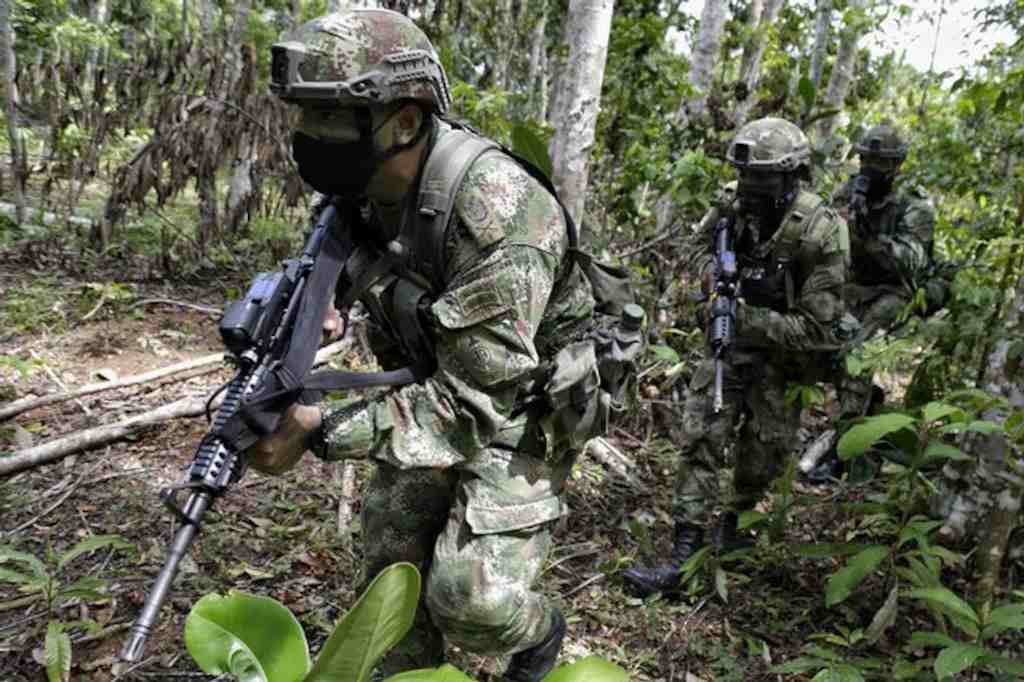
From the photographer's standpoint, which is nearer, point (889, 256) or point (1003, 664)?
point (1003, 664)

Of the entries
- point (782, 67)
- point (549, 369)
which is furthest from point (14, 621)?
point (782, 67)

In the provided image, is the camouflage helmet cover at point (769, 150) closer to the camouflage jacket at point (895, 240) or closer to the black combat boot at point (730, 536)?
the black combat boot at point (730, 536)

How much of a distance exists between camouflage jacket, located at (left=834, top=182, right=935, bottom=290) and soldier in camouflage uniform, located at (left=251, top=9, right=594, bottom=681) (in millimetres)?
4271

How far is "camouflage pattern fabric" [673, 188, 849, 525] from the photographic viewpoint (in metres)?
3.83

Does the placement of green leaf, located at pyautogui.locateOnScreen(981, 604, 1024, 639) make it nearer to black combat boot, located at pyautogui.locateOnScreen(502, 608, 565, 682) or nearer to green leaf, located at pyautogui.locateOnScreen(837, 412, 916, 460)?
green leaf, located at pyautogui.locateOnScreen(837, 412, 916, 460)

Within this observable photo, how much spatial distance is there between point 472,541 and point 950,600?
5.30 feet

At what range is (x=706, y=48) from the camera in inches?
303

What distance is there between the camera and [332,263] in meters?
2.30

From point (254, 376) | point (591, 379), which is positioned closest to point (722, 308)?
point (591, 379)

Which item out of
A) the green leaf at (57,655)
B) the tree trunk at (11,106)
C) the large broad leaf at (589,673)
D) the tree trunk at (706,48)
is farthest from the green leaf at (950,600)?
the tree trunk at (11,106)

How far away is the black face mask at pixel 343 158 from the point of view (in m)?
2.11

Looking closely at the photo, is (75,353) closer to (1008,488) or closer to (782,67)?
(1008,488)

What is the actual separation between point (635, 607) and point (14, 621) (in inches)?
93.9

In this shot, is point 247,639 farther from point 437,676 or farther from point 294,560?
point 294,560
